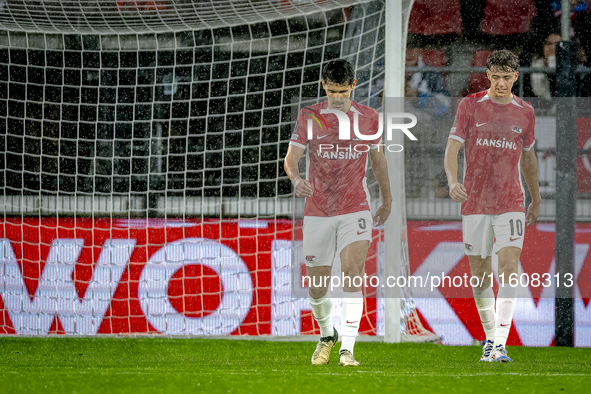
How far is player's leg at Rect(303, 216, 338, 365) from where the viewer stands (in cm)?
359

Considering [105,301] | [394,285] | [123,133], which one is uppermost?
[123,133]

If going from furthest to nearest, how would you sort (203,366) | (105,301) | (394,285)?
(105,301), (394,285), (203,366)

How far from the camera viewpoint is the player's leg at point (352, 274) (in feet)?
11.2

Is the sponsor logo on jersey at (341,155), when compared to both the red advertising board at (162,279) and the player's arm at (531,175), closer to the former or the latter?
the player's arm at (531,175)

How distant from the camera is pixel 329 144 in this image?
361 centimetres

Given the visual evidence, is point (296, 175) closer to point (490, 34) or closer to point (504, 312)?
point (504, 312)

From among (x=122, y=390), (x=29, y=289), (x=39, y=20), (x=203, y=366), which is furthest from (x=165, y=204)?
(x=122, y=390)

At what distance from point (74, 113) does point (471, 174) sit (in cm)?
454

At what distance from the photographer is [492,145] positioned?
3.77 m

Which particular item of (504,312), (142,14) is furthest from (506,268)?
(142,14)

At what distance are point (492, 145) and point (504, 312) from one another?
82cm

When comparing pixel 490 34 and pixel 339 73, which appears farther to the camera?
pixel 490 34

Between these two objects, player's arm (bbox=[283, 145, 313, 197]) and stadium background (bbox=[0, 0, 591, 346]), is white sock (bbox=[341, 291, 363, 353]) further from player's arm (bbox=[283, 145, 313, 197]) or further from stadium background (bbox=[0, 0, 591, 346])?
stadium background (bbox=[0, 0, 591, 346])

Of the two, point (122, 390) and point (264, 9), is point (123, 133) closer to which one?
point (264, 9)
